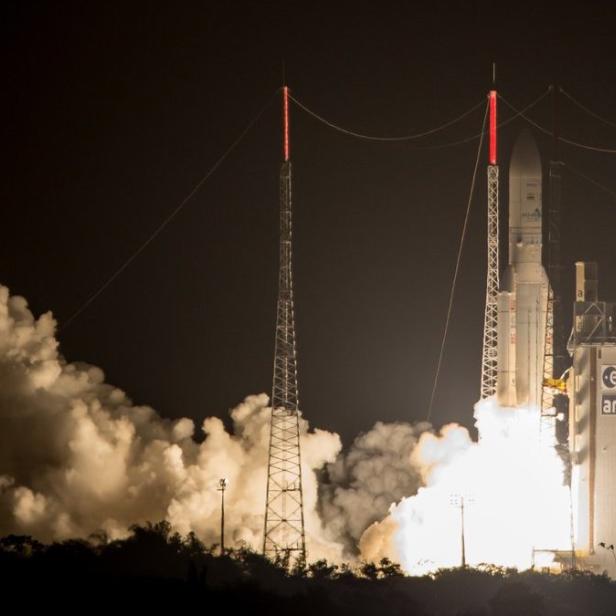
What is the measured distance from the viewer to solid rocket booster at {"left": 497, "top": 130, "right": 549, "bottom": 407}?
2694 inches

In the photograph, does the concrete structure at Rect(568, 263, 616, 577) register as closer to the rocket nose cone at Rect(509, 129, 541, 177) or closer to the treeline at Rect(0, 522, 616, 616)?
the treeline at Rect(0, 522, 616, 616)

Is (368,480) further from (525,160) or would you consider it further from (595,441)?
(525,160)

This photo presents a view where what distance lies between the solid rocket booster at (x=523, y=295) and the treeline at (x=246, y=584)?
880 centimetres

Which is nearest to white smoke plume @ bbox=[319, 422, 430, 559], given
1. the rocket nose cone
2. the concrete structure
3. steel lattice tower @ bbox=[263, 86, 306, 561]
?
steel lattice tower @ bbox=[263, 86, 306, 561]

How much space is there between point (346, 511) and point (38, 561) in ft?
106

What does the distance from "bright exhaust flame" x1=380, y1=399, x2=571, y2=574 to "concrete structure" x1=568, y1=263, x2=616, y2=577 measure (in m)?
0.96

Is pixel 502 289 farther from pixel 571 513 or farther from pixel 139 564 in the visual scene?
pixel 139 564

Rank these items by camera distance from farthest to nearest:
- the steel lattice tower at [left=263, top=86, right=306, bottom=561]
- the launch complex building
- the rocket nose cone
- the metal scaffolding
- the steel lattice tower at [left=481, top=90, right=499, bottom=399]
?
the metal scaffolding → the steel lattice tower at [left=481, top=90, right=499, bottom=399] → the rocket nose cone → the launch complex building → the steel lattice tower at [left=263, top=86, right=306, bottom=561]

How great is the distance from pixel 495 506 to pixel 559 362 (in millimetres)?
5559

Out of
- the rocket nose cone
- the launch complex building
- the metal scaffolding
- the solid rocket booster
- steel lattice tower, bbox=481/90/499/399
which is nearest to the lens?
the launch complex building

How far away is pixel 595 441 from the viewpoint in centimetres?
6631

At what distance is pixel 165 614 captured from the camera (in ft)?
152

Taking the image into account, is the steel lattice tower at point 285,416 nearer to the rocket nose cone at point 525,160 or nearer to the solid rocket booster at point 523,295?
the solid rocket booster at point 523,295

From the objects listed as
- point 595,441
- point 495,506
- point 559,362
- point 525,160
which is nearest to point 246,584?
point 595,441
